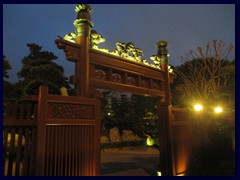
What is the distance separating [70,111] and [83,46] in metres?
1.13

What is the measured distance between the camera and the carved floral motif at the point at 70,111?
105 inches

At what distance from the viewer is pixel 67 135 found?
275 cm

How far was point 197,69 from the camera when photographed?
9.48 meters

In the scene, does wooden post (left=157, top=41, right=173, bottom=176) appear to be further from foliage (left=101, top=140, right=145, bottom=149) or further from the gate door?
foliage (left=101, top=140, right=145, bottom=149)

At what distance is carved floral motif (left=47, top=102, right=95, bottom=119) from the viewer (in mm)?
2664

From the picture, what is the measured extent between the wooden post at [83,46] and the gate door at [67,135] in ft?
1.00

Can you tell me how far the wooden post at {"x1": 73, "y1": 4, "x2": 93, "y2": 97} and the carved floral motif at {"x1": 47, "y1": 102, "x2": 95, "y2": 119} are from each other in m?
0.28

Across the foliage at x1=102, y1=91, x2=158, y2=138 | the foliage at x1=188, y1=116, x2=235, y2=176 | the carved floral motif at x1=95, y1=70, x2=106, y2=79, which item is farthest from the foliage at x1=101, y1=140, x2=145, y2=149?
the carved floral motif at x1=95, y1=70, x2=106, y2=79

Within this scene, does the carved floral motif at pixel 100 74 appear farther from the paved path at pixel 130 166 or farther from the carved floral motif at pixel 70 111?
the paved path at pixel 130 166

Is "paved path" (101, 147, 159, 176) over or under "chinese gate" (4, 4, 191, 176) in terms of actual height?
under

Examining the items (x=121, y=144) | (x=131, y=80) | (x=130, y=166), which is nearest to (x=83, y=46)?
(x=131, y=80)

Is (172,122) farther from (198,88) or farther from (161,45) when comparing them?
(198,88)

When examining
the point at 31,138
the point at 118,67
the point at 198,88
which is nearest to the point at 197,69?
the point at 198,88

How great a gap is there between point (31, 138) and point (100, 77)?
1.55 m
